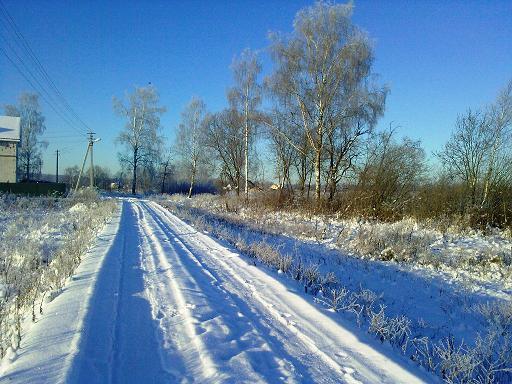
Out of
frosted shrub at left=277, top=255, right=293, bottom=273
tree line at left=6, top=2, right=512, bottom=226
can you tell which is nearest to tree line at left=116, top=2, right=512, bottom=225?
tree line at left=6, top=2, right=512, bottom=226

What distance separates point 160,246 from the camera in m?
8.02

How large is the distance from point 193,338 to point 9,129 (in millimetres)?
40701

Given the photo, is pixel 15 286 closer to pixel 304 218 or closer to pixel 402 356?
pixel 402 356

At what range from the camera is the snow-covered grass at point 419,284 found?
3701 millimetres

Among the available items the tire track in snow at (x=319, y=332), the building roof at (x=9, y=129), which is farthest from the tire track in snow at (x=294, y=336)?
the building roof at (x=9, y=129)

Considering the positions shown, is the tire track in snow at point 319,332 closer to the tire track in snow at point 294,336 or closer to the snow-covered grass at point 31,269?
the tire track in snow at point 294,336

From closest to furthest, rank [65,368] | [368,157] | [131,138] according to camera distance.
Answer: [65,368] < [368,157] < [131,138]

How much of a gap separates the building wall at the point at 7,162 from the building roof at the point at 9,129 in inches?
20.4

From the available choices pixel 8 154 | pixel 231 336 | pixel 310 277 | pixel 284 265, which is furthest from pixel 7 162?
pixel 231 336

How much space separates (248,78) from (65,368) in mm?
25166

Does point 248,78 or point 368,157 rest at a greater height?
point 248,78

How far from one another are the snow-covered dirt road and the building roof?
36.6 m

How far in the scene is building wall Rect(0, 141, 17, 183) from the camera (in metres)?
33.6

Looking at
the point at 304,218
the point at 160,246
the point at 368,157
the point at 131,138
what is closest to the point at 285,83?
the point at 368,157
